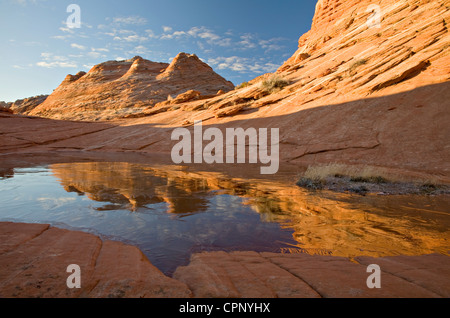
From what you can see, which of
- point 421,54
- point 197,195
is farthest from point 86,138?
point 421,54

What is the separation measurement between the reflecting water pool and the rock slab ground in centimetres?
43

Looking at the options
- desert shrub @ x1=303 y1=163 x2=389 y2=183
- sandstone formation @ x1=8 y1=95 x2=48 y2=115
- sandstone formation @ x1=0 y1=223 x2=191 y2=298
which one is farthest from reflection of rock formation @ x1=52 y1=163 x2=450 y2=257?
sandstone formation @ x1=8 y1=95 x2=48 y2=115

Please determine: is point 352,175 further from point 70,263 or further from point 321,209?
point 70,263

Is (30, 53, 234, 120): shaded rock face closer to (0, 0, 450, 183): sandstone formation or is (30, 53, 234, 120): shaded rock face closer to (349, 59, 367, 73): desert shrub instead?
(0, 0, 450, 183): sandstone formation

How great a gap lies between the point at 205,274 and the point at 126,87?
51229 mm

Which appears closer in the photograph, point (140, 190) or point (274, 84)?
point (140, 190)

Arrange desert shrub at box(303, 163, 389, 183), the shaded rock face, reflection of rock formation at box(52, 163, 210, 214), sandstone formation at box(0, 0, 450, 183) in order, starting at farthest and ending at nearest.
A: the shaded rock face → sandstone formation at box(0, 0, 450, 183) → desert shrub at box(303, 163, 389, 183) → reflection of rock formation at box(52, 163, 210, 214)

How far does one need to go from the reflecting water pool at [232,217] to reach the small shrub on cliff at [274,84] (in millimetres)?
18673

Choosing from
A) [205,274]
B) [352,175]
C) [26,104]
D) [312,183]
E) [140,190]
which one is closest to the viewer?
[205,274]

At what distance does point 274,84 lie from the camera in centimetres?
2431

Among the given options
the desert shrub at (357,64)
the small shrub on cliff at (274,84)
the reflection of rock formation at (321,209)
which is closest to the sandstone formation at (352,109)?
the desert shrub at (357,64)

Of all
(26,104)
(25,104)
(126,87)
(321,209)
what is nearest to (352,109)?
(321,209)

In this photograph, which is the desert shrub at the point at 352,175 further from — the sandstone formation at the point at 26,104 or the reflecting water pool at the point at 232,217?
the sandstone formation at the point at 26,104

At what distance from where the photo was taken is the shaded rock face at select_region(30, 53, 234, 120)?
43644 mm
